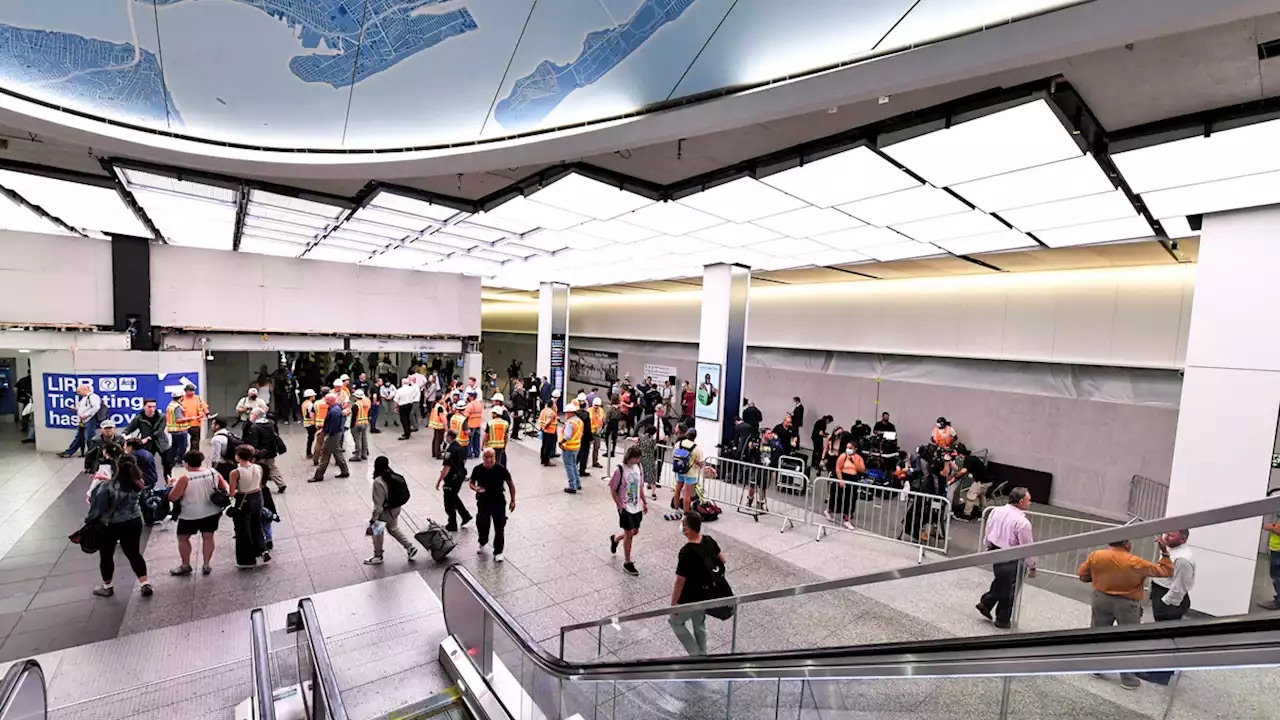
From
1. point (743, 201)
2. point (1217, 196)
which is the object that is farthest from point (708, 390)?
point (1217, 196)

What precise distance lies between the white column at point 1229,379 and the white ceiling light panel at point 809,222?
3.67m

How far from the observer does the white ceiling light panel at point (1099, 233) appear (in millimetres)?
6250

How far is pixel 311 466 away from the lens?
33.1 ft

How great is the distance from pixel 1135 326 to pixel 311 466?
16.4 metres

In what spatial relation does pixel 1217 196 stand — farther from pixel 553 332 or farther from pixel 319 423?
pixel 553 332

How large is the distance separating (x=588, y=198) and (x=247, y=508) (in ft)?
17.3

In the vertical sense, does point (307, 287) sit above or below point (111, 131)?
below

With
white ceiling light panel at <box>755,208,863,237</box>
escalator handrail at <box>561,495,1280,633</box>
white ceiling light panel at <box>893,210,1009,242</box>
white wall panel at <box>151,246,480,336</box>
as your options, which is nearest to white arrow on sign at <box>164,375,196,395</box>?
white wall panel at <box>151,246,480,336</box>

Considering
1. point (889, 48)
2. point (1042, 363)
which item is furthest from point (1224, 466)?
point (1042, 363)

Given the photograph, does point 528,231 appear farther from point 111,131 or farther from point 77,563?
point 77,563

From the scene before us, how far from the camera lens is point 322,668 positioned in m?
3.33

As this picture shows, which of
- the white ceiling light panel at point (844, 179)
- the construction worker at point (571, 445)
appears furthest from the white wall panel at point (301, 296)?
the white ceiling light panel at point (844, 179)

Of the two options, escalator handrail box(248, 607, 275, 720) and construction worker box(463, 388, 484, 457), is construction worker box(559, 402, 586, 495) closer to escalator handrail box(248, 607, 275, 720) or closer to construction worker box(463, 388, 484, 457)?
construction worker box(463, 388, 484, 457)

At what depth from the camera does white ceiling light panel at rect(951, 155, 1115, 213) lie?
14.7 feet
